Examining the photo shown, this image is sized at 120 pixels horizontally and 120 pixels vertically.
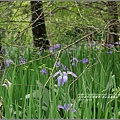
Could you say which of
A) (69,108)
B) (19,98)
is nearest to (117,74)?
(19,98)

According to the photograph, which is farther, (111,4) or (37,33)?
(37,33)

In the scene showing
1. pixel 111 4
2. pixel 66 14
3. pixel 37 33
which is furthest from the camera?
pixel 37 33

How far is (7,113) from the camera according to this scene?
1.29 m

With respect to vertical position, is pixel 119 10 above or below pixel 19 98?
above

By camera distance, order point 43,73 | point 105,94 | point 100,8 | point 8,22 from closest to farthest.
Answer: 1. point 105,94
2. point 43,73
3. point 8,22
4. point 100,8

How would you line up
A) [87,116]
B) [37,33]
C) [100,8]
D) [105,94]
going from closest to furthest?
[87,116] → [105,94] → [100,8] → [37,33]

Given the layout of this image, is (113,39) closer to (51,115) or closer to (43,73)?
(43,73)

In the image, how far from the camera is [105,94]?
168cm

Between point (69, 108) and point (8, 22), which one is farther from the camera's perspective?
point (8, 22)

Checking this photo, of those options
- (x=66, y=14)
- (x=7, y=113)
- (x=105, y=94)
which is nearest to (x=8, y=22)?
(x=66, y=14)

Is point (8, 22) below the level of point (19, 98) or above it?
above

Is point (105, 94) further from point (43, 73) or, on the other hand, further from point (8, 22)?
point (8, 22)

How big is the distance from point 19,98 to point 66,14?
93.1 inches

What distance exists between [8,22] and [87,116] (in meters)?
2.09
